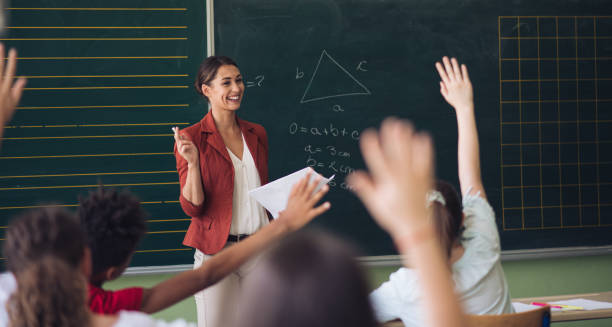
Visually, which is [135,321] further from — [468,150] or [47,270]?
[468,150]

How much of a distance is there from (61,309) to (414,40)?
9.68 ft

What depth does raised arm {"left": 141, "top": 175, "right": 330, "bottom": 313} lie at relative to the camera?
4.74 feet

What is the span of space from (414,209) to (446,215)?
852 mm

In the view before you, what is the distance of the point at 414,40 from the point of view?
3596 mm

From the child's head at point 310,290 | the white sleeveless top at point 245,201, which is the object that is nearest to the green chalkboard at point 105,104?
the white sleeveless top at point 245,201

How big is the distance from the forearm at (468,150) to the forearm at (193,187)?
3.77 feet

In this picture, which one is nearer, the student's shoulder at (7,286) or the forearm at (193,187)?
the student's shoulder at (7,286)

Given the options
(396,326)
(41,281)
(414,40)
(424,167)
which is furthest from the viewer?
(414,40)

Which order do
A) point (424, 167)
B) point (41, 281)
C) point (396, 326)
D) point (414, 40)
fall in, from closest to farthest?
1. point (424, 167)
2. point (41, 281)
3. point (396, 326)
4. point (414, 40)

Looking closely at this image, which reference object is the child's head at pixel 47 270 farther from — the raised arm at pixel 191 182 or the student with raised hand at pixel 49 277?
the raised arm at pixel 191 182

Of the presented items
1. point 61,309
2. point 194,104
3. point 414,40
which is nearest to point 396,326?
point 61,309

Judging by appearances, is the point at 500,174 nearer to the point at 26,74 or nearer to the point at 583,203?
the point at 583,203

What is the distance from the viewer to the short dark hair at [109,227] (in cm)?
147

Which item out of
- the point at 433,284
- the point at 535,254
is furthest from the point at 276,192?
the point at 535,254
